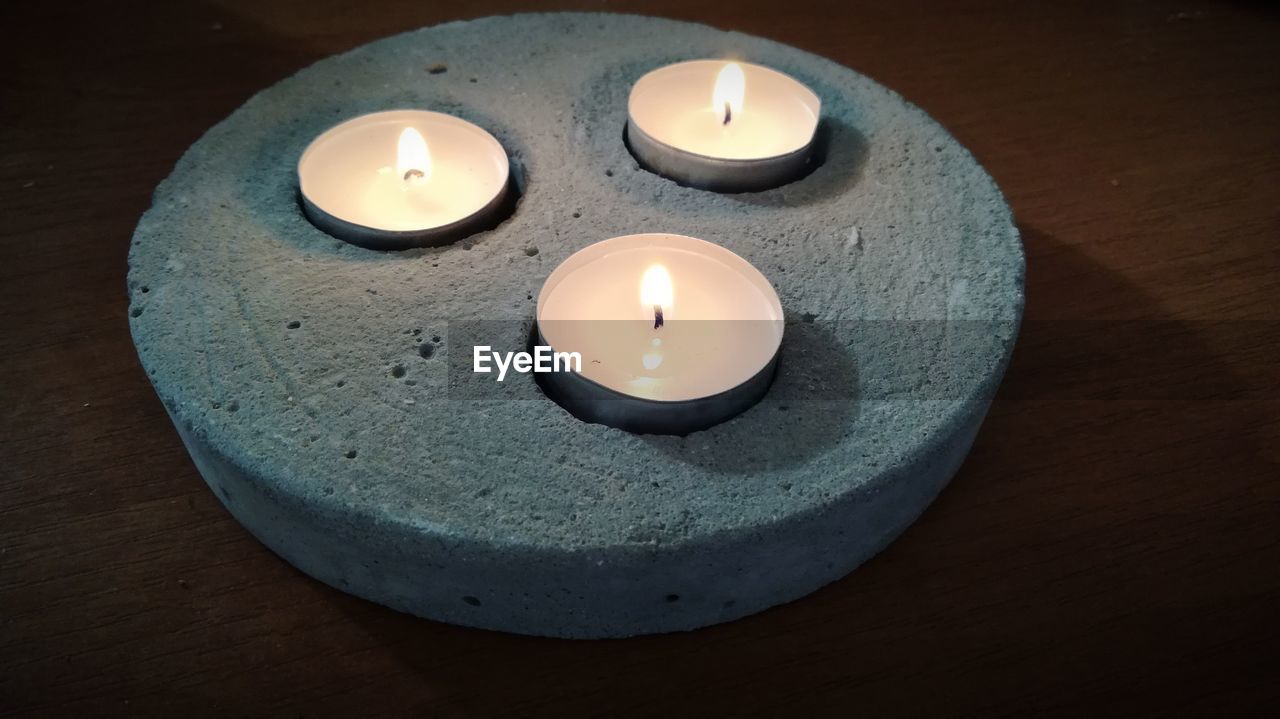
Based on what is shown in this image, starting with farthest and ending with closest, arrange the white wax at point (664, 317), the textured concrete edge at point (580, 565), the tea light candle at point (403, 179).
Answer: the tea light candle at point (403, 179) < the white wax at point (664, 317) < the textured concrete edge at point (580, 565)

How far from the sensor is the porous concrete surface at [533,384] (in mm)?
1146

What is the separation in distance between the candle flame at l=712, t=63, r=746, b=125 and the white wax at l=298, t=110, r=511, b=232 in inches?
13.3

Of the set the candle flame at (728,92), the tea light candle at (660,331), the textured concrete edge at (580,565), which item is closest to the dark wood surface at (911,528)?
the textured concrete edge at (580,565)

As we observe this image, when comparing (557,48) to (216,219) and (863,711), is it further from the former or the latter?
(863,711)

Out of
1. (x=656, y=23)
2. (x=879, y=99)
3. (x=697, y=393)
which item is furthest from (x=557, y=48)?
(x=697, y=393)

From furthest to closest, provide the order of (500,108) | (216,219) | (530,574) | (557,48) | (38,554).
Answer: (557,48)
(500,108)
(216,219)
(38,554)
(530,574)

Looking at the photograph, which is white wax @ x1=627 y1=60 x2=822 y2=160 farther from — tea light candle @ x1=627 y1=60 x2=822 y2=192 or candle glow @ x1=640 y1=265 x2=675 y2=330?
candle glow @ x1=640 y1=265 x2=675 y2=330

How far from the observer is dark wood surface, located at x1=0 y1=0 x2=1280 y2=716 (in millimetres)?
1195

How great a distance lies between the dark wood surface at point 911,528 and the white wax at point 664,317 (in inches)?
11.7

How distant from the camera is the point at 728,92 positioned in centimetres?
165

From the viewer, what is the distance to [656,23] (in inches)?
74.3

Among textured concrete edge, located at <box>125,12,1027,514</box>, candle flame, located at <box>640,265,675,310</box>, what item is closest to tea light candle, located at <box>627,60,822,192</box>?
textured concrete edge, located at <box>125,12,1027,514</box>

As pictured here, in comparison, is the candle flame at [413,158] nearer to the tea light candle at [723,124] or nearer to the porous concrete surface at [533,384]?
the porous concrete surface at [533,384]

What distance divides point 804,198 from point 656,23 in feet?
1.75
